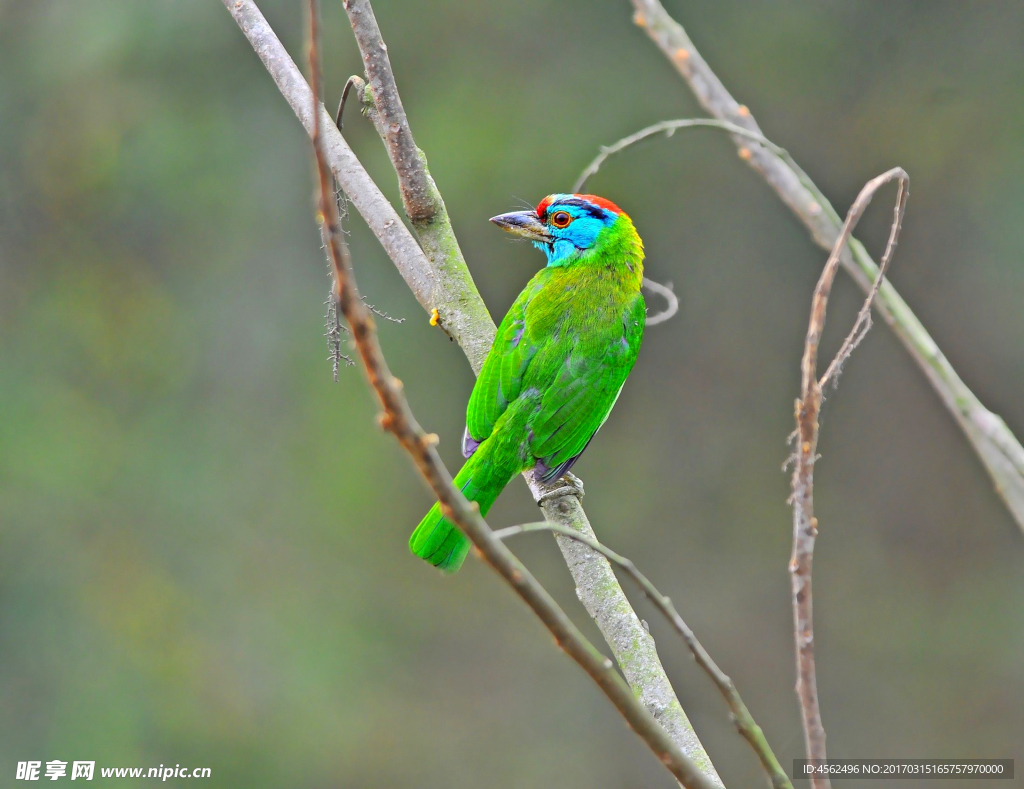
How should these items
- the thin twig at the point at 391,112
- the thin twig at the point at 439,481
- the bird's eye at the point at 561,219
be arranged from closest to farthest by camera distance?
the thin twig at the point at 439,481, the thin twig at the point at 391,112, the bird's eye at the point at 561,219

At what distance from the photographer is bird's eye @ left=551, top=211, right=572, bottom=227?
275 centimetres

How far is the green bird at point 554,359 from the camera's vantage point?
2.30 meters

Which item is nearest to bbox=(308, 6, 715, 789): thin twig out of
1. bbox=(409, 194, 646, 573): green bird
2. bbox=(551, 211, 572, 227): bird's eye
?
bbox=(409, 194, 646, 573): green bird

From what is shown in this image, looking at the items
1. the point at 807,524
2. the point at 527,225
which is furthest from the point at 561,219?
the point at 807,524

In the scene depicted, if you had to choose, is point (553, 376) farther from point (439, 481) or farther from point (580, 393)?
point (439, 481)

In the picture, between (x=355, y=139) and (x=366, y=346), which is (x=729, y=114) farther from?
(x=355, y=139)

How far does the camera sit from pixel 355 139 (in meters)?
5.36

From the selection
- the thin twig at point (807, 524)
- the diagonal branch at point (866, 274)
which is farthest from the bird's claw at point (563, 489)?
the thin twig at point (807, 524)

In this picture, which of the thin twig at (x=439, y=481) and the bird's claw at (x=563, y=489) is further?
the bird's claw at (x=563, y=489)

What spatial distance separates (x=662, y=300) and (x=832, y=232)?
302 cm

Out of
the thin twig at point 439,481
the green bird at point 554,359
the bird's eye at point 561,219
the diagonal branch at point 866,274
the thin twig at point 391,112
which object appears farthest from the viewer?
the bird's eye at point 561,219

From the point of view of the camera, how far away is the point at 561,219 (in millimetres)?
2760

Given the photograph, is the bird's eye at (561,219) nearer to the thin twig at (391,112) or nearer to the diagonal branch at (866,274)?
the thin twig at (391,112)

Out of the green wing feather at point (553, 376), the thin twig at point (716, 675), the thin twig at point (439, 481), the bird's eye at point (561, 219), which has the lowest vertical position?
the green wing feather at point (553, 376)
